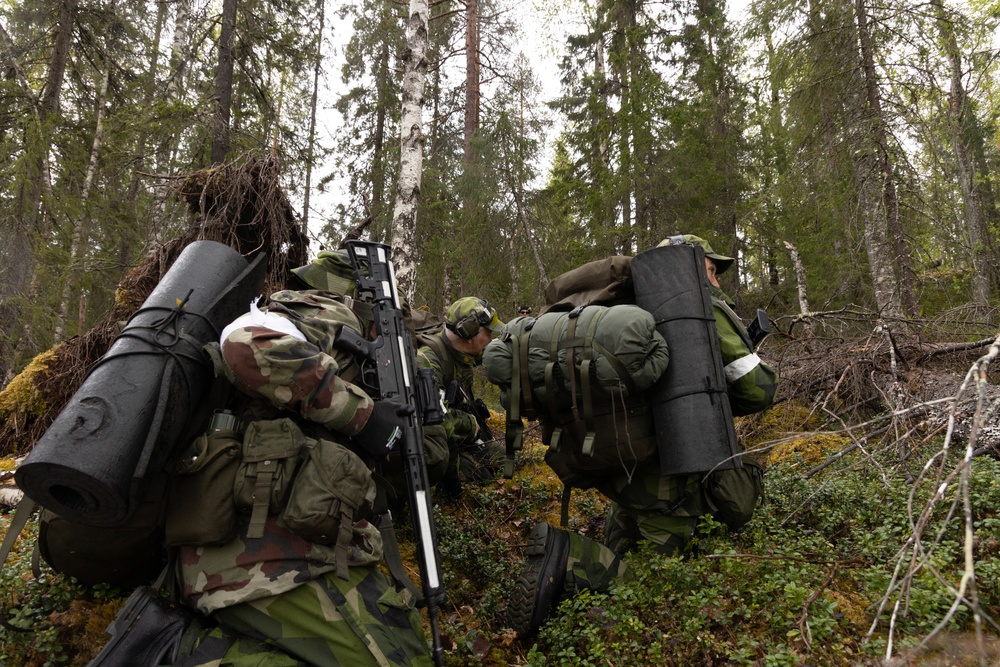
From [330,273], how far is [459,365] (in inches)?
68.0

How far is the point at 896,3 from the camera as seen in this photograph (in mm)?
8125

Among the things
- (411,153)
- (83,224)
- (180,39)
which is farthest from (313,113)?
(411,153)

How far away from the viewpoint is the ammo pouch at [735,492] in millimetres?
3625

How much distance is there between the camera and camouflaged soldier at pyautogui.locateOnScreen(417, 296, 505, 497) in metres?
4.93

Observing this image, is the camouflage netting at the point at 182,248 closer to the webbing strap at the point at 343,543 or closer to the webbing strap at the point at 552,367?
the webbing strap at the point at 552,367

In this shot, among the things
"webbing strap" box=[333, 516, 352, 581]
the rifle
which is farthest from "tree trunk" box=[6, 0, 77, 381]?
"webbing strap" box=[333, 516, 352, 581]

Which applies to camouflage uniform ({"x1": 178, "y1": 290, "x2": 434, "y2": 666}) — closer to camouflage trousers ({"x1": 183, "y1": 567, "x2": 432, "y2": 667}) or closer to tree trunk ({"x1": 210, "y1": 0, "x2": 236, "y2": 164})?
camouflage trousers ({"x1": 183, "y1": 567, "x2": 432, "y2": 667})

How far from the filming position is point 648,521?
386cm

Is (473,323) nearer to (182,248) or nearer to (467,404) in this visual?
(467,404)

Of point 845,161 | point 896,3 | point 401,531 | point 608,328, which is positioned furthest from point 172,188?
point 896,3

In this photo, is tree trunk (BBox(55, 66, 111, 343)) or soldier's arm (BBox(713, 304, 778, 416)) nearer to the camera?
soldier's arm (BBox(713, 304, 778, 416))

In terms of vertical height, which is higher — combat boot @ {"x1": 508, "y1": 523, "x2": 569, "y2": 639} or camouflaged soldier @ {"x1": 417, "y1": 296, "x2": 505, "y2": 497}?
camouflaged soldier @ {"x1": 417, "y1": 296, "x2": 505, "y2": 497}

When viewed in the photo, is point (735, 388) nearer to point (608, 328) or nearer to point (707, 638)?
point (608, 328)

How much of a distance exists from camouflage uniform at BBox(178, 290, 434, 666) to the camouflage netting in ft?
10.0
